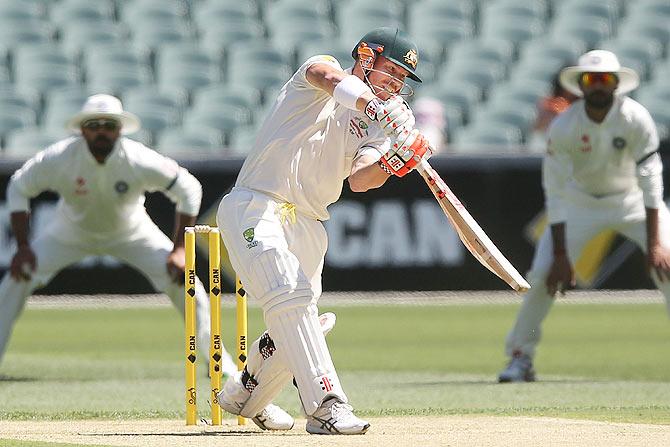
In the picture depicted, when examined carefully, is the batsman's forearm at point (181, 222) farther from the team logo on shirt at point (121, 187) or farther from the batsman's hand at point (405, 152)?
the batsman's hand at point (405, 152)

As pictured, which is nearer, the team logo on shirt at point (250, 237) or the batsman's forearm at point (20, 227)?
the team logo on shirt at point (250, 237)

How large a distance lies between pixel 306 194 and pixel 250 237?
0.31m

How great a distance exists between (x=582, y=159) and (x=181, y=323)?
5.52 meters

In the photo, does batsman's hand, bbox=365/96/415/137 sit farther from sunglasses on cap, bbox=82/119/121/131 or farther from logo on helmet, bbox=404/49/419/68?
sunglasses on cap, bbox=82/119/121/131

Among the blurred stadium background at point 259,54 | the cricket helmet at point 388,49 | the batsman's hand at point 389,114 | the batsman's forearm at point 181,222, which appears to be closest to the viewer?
the batsman's hand at point 389,114

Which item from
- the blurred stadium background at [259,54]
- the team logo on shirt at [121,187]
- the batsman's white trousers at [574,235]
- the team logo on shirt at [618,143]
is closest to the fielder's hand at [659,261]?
the batsman's white trousers at [574,235]

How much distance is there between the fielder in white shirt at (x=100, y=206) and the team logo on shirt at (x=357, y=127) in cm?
324

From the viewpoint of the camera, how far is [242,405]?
6301mm

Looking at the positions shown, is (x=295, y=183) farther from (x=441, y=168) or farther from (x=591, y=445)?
(x=441, y=168)

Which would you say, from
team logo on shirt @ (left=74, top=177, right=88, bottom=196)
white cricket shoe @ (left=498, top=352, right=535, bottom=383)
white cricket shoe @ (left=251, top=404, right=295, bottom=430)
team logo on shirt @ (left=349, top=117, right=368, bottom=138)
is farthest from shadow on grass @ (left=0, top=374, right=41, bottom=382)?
team logo on shirt @ (left=349, top=117, right=368, bottom=138)

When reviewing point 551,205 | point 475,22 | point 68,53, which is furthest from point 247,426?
point 475,22

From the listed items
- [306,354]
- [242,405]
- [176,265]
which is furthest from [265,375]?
[176,265]

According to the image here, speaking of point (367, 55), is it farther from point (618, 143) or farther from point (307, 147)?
point (618, 143)

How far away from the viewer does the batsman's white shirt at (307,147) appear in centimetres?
598
